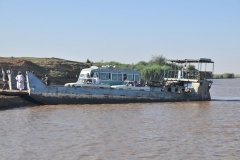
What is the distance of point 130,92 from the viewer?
78.7 feet

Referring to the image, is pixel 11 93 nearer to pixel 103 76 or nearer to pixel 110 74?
pixel 103 76

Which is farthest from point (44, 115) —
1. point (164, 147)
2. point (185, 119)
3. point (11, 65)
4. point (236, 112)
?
point (11, 65)

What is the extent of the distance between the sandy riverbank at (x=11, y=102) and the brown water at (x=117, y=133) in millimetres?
802

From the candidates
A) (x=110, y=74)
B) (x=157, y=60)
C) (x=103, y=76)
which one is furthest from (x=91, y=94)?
(x=157, y=60)

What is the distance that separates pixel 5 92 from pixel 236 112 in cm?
1219

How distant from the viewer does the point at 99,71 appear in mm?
24109

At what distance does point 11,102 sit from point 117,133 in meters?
8.97

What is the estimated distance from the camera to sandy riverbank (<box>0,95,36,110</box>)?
20.2 meters

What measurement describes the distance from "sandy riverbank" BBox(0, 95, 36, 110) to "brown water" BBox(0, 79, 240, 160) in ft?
2.63

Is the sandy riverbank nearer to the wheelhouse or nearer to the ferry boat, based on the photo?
the ferry boat

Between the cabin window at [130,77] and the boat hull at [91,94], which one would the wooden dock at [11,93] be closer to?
the boat hull at [91,94]

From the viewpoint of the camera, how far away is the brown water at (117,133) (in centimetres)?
1118

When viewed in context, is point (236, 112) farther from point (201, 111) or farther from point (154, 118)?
point (154, 118)

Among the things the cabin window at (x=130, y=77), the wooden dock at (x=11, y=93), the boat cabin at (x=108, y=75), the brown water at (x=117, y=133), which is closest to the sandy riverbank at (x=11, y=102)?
the wooden dock at (x=11, y=93)
